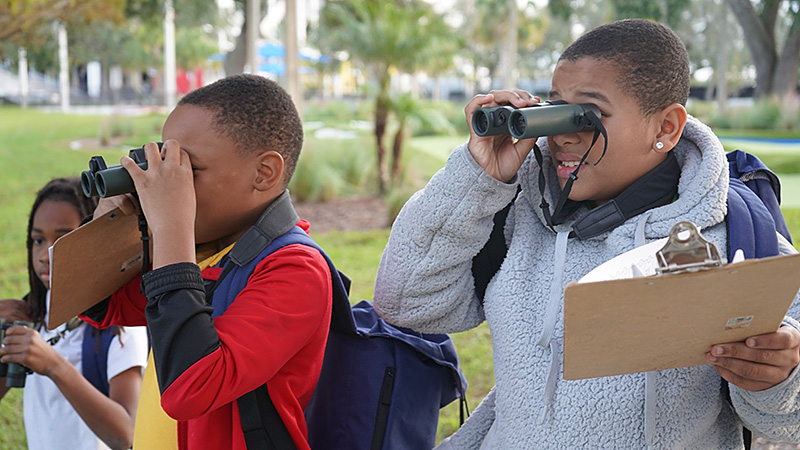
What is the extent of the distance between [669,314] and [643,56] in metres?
0.66

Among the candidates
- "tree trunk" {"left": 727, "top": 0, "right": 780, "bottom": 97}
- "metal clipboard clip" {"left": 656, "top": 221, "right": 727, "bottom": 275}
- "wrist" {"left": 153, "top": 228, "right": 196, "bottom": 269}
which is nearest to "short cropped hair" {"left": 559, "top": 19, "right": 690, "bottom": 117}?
"metal clipboard clip" {"left": 656, "top": 221, "right": 727, "bottom": 275}

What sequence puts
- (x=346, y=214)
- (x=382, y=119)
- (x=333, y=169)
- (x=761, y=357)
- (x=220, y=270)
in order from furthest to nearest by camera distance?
(x=333, y=169)
(x=382, y=119)
(x=346, y=214)
(x=220, y=270)
(x=761, y=357)

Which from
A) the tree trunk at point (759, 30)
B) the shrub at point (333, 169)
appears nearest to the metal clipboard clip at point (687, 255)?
the shrub at point (333, 169)

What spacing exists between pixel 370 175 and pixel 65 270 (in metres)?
10.2

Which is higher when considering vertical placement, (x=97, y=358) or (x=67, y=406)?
(x=97, y=358)

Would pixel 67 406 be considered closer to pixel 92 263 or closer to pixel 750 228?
pixel 92 263

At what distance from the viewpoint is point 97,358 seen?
2.60 metres

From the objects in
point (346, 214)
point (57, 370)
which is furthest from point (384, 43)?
point (57, 370)

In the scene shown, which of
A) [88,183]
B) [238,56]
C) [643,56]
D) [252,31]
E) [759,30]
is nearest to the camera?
[643,56]

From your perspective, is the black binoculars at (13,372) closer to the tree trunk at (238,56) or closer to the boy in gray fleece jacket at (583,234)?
the boy in gray fleece jacket at (583,234)

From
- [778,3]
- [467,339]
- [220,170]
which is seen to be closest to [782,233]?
[220,170]

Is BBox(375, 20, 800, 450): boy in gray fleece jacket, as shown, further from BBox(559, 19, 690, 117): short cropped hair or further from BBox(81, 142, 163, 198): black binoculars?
BBox(81, 142, 163, 198): black binoculars

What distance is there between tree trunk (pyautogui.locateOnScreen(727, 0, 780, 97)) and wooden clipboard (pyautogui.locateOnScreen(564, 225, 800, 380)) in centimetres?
1296

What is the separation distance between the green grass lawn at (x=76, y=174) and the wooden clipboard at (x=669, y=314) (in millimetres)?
2602
